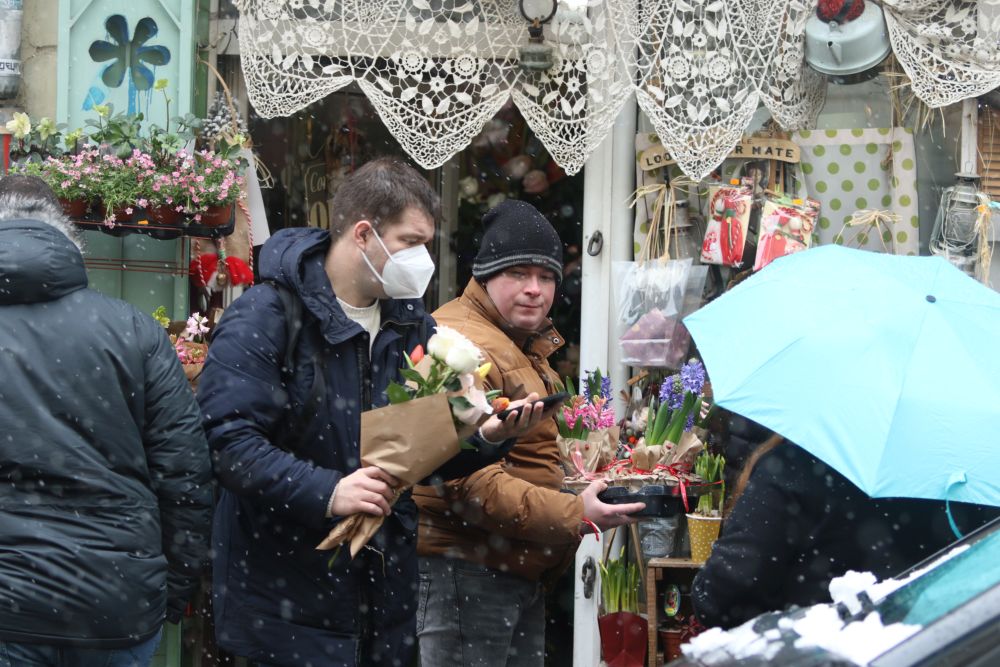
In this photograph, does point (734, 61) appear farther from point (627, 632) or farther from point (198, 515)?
point (198, 515)

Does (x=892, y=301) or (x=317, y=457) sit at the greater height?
(x=892, y=301)

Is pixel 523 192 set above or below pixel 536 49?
below

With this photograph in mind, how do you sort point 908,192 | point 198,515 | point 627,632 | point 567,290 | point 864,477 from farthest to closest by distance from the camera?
point 567,290
point 908,192
point 627,632
point 198,515
point 864,477

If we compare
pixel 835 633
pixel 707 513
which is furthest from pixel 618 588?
pixel 835 633

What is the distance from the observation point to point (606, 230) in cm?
559

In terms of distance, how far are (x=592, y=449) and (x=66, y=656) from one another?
6.82 ft

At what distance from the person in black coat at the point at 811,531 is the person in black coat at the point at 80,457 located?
1489 millimetres

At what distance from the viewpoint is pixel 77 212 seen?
5.14 metres

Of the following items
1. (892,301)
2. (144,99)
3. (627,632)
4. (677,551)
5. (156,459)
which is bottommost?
(627,632)

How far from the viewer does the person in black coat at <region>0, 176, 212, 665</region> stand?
3199mm

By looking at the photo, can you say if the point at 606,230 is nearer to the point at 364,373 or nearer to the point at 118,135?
the point at 118,135

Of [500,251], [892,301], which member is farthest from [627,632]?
[892,301]

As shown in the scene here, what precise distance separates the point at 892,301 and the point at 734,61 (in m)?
2.46

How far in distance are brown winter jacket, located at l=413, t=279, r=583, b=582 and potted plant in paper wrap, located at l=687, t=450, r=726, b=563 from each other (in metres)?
0.73
